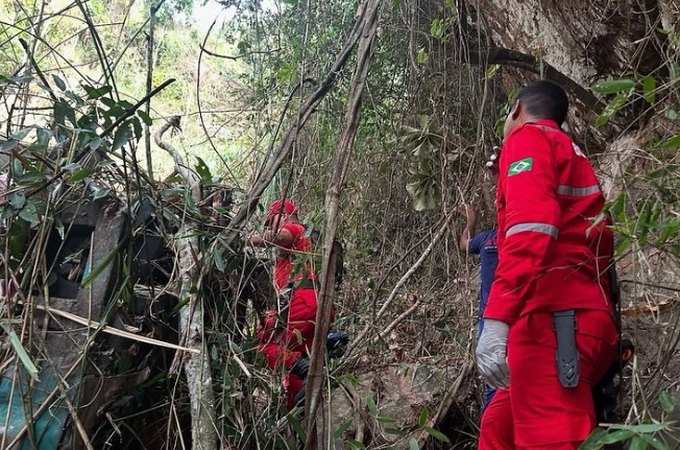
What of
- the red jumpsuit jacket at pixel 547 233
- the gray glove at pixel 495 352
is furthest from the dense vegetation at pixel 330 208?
the gray glove at pixel 495 352

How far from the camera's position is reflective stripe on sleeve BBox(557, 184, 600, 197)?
7.00 feet

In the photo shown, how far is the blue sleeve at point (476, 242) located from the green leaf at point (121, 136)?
1.53m

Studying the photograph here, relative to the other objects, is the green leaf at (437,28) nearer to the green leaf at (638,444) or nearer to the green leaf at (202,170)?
the green leaf at (202,170)

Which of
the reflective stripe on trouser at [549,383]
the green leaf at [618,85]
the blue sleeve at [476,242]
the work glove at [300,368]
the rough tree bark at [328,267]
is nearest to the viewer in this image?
the green leaf at [618,85]

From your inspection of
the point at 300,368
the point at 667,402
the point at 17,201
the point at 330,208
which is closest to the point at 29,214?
the point at 17,201

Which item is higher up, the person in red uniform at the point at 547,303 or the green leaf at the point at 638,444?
the person in red uniform at the point at 547,303

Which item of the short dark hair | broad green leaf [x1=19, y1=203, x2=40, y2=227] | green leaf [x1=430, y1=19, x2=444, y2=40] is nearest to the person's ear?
the short dark hair

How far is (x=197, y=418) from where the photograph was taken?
7.11ft

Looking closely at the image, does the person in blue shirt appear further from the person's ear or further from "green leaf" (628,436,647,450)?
"green leaf" (628,436,647,450)

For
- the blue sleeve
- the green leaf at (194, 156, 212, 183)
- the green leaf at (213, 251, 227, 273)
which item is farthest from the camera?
the blue sleeve

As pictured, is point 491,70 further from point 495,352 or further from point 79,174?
point 79,174

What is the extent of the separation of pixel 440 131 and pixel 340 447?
1.81 meters

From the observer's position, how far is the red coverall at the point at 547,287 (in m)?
1.94

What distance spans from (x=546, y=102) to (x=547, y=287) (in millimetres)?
707
